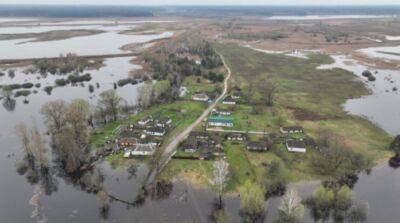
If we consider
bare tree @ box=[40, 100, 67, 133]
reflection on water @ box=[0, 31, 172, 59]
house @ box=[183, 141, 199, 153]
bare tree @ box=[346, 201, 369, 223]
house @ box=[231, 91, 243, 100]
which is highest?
bare tree @ box=[40, 100, 67, 133]

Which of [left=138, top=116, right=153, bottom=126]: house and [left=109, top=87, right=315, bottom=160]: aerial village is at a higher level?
[left=138, top=116, right=153, bottom=126]: house

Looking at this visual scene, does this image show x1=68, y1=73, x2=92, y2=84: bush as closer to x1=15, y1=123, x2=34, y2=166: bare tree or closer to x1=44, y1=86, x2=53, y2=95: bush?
x1=44, y1=86, x2=53, y2=95: bush

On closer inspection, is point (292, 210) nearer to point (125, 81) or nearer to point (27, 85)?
point (125, 81)

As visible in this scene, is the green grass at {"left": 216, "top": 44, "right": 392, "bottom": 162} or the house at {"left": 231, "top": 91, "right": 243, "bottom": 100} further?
the house at {"left": 231, "top": 91, "right": 243, "bottom": 100}

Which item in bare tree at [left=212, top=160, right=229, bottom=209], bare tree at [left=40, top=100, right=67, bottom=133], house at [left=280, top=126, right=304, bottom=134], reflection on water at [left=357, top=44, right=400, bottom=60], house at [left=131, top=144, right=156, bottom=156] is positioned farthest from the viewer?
reflection on water at [left=357, top=44, right=400, bottom=60]

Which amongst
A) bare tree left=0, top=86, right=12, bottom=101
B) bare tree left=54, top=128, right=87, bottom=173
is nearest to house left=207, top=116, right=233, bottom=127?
bare tree left=54, top=128, right=87, bottom=173

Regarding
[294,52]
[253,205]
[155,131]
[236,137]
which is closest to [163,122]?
[155,131]

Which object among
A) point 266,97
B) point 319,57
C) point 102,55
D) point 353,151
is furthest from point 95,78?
point 319,57

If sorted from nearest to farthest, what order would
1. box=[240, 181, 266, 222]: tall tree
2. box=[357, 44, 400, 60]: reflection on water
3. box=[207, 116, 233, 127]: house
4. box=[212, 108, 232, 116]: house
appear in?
1. box=[240, 181, 266, 222]: tall tree
2. box=[207, 116, 233, 127]: house
3. box=[212, 108, 232, 116]: house
4. box=[357, 44, 400, 60]: reflection on water
